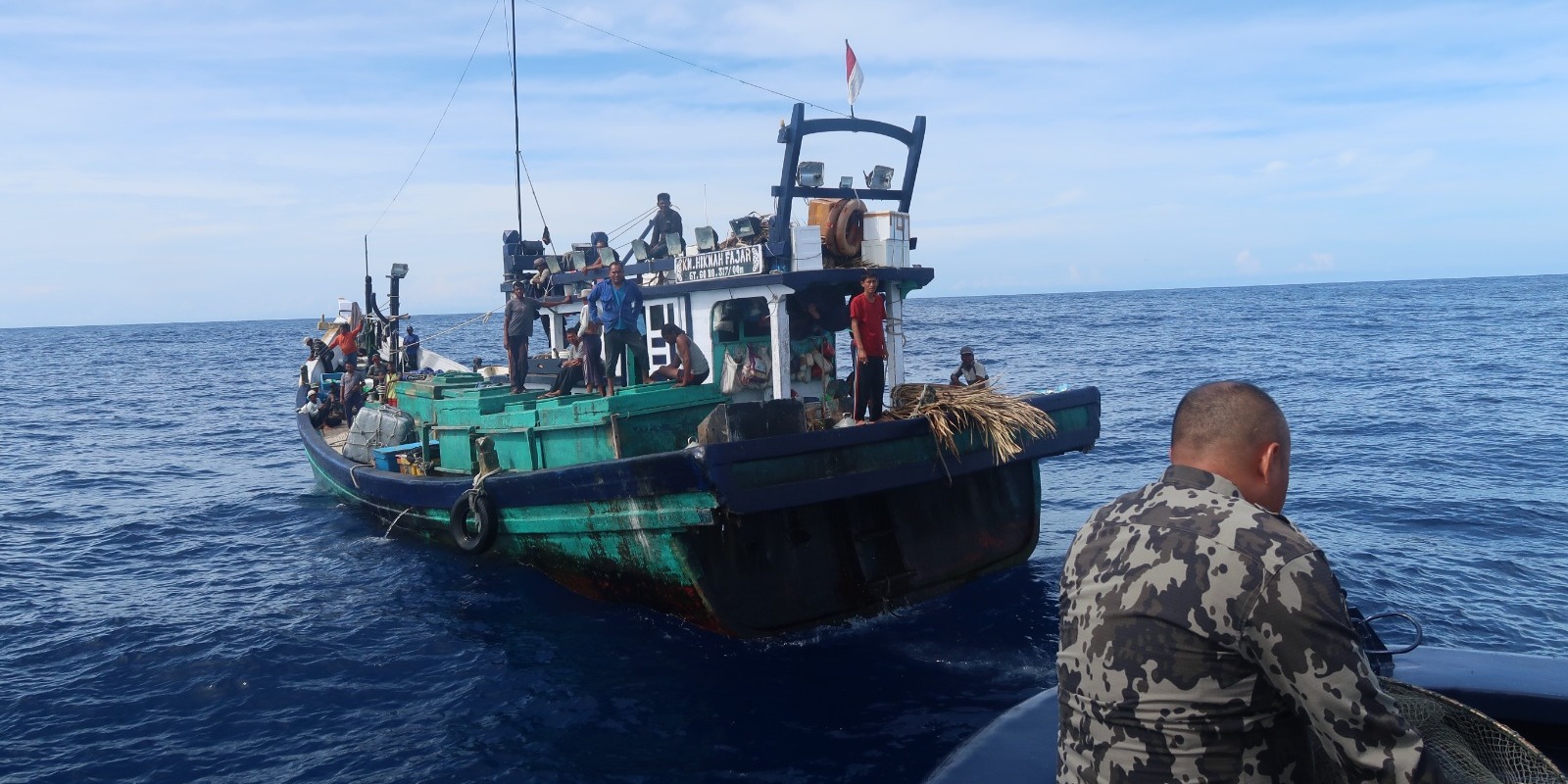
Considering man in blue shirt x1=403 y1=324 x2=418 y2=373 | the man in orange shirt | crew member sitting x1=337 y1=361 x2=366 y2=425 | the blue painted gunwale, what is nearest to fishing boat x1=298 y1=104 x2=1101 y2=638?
the blue painted gunwale

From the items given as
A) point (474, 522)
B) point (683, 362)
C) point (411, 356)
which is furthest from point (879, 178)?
point (411, 356)

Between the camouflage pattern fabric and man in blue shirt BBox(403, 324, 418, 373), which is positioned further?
man in blue shirt BBox(403, 324, 418, 373)

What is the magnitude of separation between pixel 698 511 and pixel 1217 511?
6061mm

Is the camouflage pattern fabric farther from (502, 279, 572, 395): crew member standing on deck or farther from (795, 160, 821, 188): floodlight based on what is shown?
(502, 279, 572, 395): crew member standing on deck

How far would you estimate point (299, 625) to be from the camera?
34.3ft

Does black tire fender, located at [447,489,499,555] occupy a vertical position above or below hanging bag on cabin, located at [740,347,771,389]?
below

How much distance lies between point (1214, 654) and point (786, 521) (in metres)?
6.75

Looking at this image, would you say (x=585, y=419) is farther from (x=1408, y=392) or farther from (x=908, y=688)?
(x=1408, y=392)

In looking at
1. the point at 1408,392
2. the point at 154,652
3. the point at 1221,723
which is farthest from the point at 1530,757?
the point at 1408,392

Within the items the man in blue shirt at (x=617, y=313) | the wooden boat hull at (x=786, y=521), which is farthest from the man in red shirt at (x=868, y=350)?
the man in blue shirt at (x=617, y=313)

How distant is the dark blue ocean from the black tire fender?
0.66m

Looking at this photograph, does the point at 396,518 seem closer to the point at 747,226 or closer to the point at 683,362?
the point at 683,362

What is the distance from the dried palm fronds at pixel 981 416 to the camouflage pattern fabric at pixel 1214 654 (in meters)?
6.53

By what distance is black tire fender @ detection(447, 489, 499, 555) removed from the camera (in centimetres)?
1056
